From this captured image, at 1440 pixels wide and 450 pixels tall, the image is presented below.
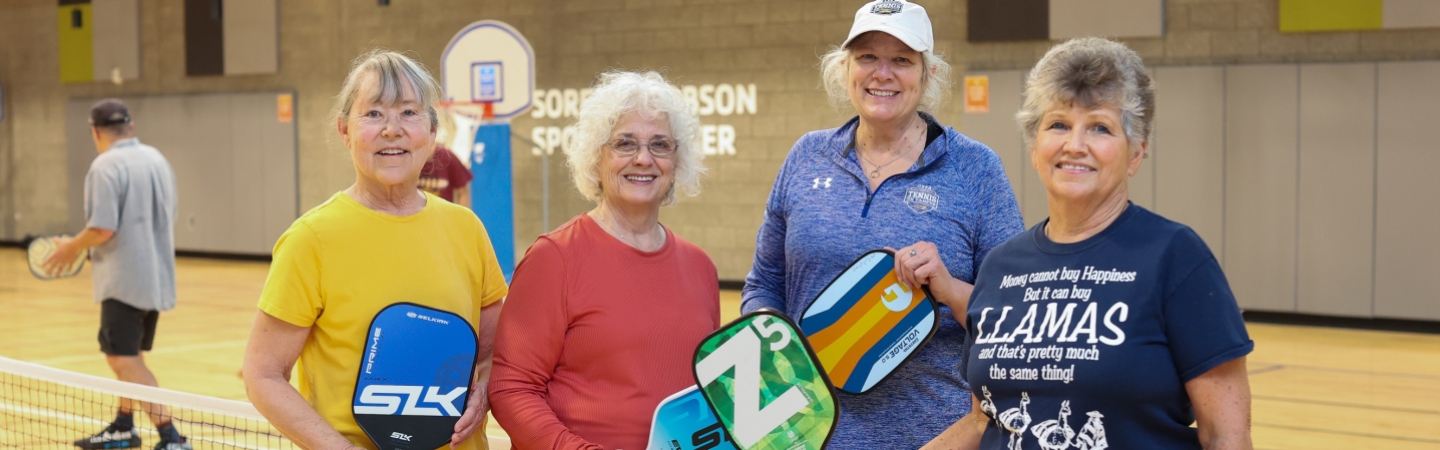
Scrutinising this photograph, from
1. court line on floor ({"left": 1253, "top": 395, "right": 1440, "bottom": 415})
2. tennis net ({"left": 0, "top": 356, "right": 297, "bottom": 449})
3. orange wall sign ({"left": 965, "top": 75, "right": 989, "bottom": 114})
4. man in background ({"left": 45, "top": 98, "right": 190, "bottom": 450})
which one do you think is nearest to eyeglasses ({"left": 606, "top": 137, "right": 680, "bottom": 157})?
tennis net ({"left": 0, "top": 356, "right": 297, "bottom": 449})

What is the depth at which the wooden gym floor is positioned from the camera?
Result: 633cm

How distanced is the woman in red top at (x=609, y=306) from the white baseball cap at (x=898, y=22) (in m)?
0.41

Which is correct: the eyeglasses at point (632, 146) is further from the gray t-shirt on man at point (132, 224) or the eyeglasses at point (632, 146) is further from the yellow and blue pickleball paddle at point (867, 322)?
the gray t-shirt on man at point (132, 224)

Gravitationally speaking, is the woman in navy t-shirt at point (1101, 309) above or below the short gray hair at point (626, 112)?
below

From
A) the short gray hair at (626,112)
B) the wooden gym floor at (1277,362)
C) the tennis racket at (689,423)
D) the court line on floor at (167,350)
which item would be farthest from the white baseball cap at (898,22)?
the court line on floor at (167,350)

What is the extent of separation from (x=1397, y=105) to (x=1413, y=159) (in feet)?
1.41

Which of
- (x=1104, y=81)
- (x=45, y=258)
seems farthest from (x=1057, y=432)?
(x=45, y=258)

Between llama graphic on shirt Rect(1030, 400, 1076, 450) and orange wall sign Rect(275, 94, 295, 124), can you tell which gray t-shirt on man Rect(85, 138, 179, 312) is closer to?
llama graphic on shirt Rect(1030, 400, 1076, 450)

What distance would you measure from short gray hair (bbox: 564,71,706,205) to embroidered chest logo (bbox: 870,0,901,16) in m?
0.41

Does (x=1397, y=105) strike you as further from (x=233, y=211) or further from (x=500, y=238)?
(x=233, y=211)

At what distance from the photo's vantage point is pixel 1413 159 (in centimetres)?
953

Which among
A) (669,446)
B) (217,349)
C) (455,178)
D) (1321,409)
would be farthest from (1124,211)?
(217,349)

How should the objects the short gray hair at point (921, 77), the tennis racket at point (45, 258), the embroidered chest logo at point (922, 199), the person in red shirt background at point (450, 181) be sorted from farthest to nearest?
the person in red shirt background at point (450, 181) < the tennis racket at point (45, 258) < the short gray hair at point (921, 77) < the embroidered chest logo at point (922, 199)

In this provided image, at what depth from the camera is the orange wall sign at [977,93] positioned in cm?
1124
